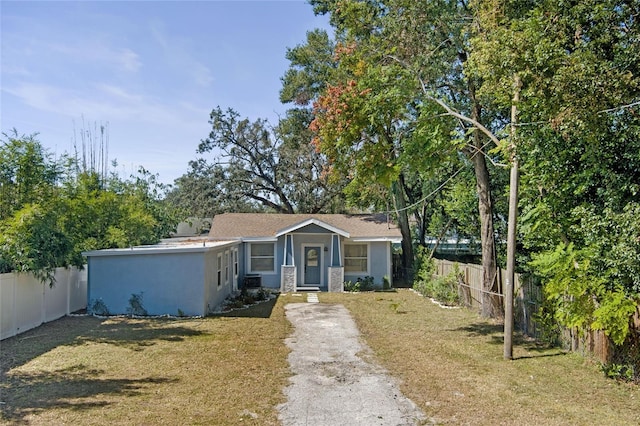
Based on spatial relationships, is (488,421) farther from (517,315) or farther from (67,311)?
(67,311)

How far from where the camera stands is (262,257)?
21.7m

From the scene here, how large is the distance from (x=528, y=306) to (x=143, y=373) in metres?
8.69

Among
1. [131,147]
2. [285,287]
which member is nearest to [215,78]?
[131,147]

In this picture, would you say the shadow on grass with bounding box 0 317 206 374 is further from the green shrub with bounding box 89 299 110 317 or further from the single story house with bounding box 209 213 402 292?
the single story house with bounding box 209 213 402 292

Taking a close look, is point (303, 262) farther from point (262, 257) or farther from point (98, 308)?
point (98, 308)

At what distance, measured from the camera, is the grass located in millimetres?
6051

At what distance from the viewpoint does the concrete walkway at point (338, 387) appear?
601 centimetres

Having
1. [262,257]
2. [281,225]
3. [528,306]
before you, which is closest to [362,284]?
[262,257]

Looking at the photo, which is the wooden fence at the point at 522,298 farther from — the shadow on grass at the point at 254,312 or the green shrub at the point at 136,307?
the green shrub at the point at 136,307

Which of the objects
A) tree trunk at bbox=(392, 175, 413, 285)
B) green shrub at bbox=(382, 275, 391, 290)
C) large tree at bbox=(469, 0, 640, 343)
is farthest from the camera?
tree trunk at bbox=(392, 175, 413, 285)

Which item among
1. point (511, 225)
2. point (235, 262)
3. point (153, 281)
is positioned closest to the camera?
point (511, 225)

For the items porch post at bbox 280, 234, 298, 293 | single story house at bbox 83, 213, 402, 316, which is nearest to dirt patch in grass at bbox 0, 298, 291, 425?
single story house at bbox 83, 213, 402, 316

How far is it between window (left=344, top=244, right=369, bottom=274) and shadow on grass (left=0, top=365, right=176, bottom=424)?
15021 mm

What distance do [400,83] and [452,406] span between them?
8.29 meters
